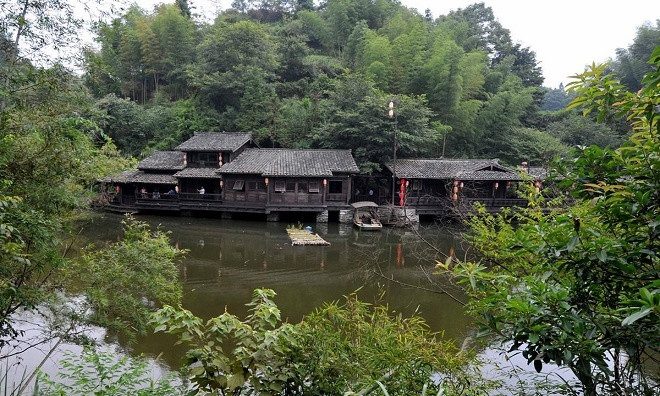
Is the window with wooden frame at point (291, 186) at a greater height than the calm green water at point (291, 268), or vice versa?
the window with wooden frame at point (291, 186)

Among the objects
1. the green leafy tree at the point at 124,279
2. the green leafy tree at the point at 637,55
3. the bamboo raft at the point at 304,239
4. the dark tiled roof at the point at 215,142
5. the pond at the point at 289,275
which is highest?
the green leafy tree at the point at 637,55

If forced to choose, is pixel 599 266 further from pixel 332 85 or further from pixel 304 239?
pixel 332 85

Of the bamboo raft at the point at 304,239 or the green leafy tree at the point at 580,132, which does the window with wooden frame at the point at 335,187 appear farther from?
the green leafy tree at the point at 580,132

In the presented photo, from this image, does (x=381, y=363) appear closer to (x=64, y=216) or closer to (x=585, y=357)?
(x=585, y=357)

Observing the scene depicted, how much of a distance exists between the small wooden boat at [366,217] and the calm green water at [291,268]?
476 mm

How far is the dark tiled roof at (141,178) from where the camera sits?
824 inches

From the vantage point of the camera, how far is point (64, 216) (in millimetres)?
5145

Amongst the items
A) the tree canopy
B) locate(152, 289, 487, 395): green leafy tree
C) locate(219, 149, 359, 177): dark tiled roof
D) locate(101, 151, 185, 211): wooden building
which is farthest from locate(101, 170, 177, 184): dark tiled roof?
locate(152, 289, 487, 395): green leafy tree

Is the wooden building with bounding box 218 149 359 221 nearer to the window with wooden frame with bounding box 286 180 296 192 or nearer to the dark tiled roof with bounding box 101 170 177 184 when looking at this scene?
the window with wooden frame with bounding box 286 180 296 192

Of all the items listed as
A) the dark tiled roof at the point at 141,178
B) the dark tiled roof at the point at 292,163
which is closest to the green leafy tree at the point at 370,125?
the dark tiled roof at the point at 292,163

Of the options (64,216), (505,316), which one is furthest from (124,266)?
(505,316)

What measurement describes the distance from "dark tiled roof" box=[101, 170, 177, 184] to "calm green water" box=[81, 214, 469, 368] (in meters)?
1.88

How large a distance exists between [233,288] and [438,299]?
5.24m

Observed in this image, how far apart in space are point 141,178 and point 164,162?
1.71m
